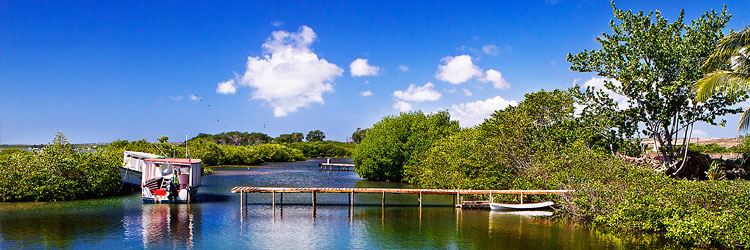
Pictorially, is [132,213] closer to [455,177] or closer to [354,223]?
[354,223]

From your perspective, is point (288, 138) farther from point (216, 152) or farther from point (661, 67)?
point (661, 67)

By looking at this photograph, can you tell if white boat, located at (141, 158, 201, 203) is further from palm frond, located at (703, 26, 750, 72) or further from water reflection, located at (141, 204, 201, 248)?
palm frond, located at (703, 26, 750, 72)

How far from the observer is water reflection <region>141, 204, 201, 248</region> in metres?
20.5

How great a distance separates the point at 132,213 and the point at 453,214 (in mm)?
18313

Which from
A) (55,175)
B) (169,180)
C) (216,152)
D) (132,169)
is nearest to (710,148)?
(169,180)

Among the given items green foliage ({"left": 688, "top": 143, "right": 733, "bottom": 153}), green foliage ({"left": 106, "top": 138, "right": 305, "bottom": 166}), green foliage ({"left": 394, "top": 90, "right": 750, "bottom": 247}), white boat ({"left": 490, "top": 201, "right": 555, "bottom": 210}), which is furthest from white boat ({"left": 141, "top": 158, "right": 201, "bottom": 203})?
green foliage ({"left": 688, "top": 143, "right": 733, "bottom": 153})

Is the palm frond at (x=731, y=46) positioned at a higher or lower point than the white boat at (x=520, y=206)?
higher

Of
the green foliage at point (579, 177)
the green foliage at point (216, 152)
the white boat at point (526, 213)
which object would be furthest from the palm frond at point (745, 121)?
the green foliage at point (216, 152)

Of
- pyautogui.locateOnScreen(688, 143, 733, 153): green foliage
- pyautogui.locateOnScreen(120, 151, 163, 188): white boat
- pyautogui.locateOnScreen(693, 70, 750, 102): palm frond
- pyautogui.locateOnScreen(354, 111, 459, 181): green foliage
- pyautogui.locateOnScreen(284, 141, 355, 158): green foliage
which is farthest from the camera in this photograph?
pyautogui.locateOnScreen(284, 141, 355, 158): green foliage

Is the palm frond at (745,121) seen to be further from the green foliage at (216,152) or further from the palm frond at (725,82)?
the green foliage at (216,152)

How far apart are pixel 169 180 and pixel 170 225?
931cm

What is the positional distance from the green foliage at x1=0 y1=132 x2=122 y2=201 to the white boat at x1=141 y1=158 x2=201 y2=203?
465 centimetres

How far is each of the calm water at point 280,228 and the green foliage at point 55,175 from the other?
1439 mm

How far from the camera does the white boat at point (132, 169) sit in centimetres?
3894
